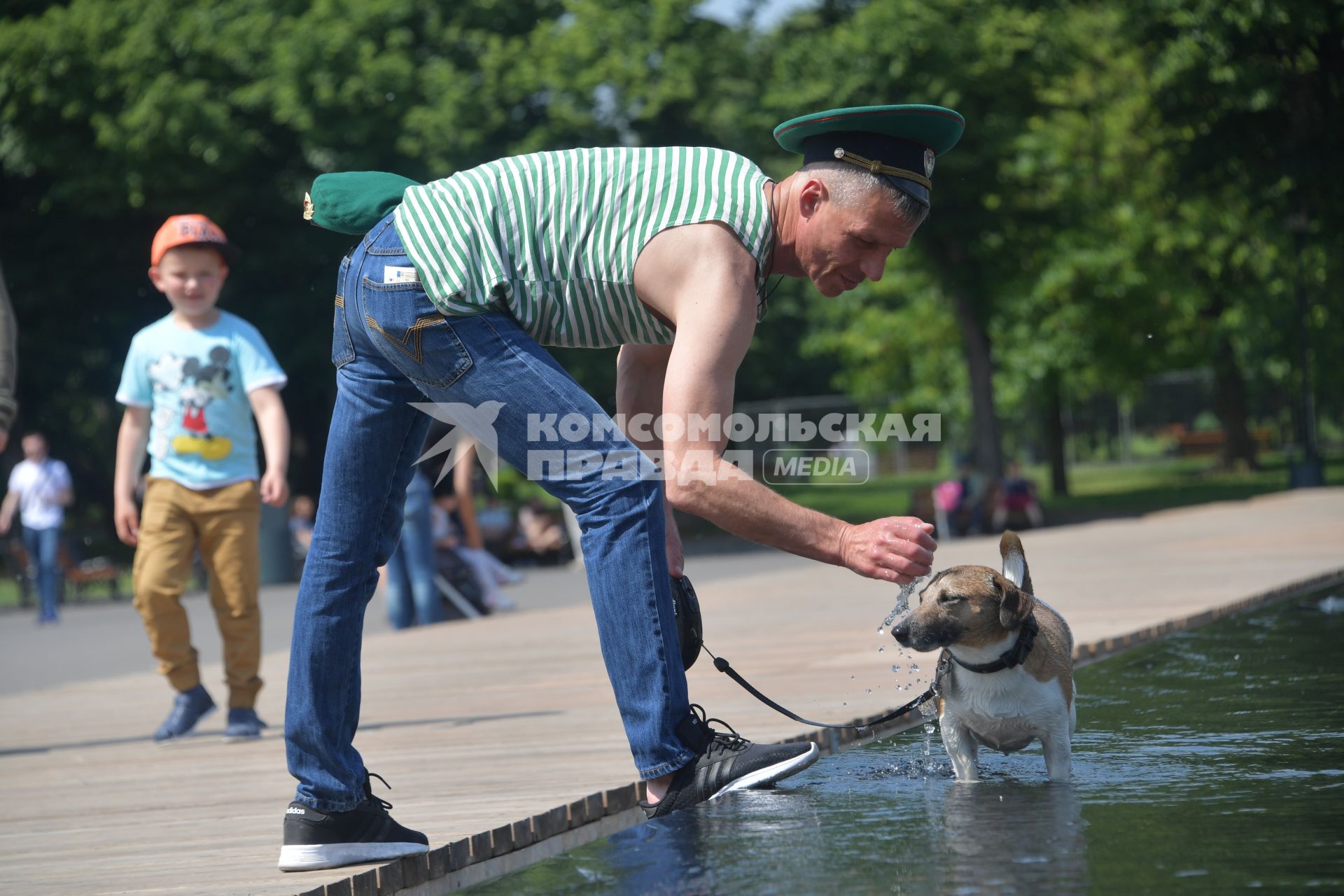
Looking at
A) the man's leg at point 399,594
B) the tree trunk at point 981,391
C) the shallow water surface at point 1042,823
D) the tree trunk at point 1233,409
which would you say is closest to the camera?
the shallow water surface at point 1042,823

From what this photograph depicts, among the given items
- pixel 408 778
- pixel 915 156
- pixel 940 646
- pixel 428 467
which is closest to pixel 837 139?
pixel 915 156

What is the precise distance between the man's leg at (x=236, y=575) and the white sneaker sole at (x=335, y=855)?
301cm

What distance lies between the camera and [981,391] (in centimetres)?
2734

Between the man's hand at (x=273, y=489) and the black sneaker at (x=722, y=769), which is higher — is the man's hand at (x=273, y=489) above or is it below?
above

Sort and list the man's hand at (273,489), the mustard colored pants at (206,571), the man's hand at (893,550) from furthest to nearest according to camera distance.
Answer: the mustard colored pants at (206,571) → the man's hand at (273,489) → the man's hand at (893,550)

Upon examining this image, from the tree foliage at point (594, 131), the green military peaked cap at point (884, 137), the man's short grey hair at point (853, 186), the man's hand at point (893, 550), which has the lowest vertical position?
the man's hand at point (893, 550)

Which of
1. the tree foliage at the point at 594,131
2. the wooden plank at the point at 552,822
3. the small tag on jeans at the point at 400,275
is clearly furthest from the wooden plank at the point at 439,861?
the tree foliage at the point at 594,131

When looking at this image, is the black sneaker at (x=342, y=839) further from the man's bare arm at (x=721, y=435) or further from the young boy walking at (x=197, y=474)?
the young boy walking at (x=197, y=474)

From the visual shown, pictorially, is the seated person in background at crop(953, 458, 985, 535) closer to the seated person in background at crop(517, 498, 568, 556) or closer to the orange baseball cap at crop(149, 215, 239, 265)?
the seated person in background at crop(517, 498, 568, 556)

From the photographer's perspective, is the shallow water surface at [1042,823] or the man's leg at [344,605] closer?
the shallow water surface at [1042,823]

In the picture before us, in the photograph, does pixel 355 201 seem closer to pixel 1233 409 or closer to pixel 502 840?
pixel 502 840

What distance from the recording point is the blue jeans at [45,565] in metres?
17.1

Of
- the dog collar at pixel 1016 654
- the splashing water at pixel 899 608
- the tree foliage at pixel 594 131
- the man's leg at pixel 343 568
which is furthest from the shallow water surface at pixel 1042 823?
the tree foliage at pixel 594 131

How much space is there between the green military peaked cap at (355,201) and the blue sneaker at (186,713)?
3.30 m
